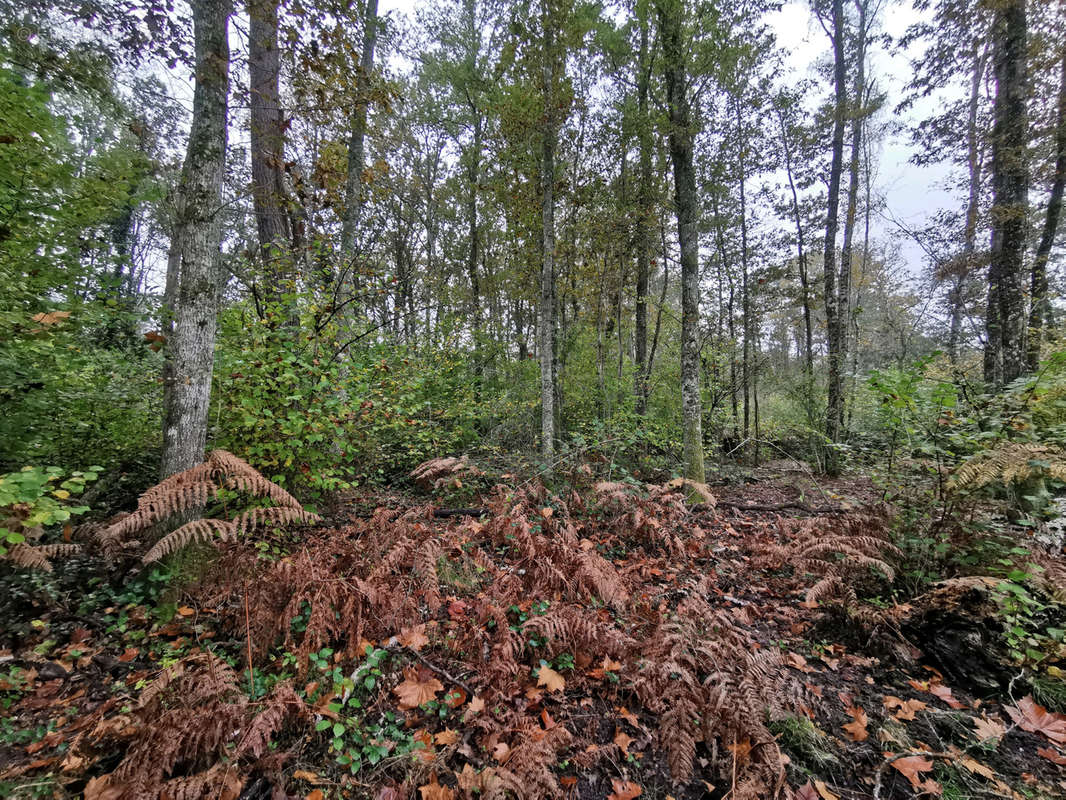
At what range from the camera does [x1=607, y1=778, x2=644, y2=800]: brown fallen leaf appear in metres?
1.99

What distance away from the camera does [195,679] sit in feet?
7.64

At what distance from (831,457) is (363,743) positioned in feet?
34.6

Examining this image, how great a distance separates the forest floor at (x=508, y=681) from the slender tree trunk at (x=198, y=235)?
1.18m

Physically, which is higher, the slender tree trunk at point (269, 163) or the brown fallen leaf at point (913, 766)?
the slender tree trunk at point (269, 163)

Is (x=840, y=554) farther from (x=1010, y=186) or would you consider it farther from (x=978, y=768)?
(x=1010, y=186)

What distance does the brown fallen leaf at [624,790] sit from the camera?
199 cm

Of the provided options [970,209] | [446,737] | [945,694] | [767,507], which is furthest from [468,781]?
[970,209]

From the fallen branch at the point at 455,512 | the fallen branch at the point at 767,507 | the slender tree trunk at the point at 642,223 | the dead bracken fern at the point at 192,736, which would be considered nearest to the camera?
the dead bracken fern at the point at 192,736

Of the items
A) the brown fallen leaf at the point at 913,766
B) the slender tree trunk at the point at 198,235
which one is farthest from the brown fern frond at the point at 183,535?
the brown fallen leaf at the point at 913,766

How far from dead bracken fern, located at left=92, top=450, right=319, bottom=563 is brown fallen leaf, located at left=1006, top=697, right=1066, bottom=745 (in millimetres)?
4940

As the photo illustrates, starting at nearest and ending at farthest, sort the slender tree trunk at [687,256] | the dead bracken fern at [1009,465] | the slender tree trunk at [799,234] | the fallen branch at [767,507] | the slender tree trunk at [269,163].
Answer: the dead bracken fern at [1009,465]
the slender tree trunk at [269,163]
the fallen branch at [767,507]
the slender tree trunk at [687,256]
the slender tree trunk at [799,234]

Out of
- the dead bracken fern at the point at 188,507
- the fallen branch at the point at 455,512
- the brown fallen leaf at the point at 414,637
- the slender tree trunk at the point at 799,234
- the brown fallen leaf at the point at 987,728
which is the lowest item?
the brown fallen leaf at the point at 987,728

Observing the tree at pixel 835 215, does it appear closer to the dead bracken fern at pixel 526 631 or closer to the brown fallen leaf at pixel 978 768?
the dead bracken fern at pixel 526 631

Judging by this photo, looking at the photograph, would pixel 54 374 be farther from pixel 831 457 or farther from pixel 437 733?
pixel 831 457
